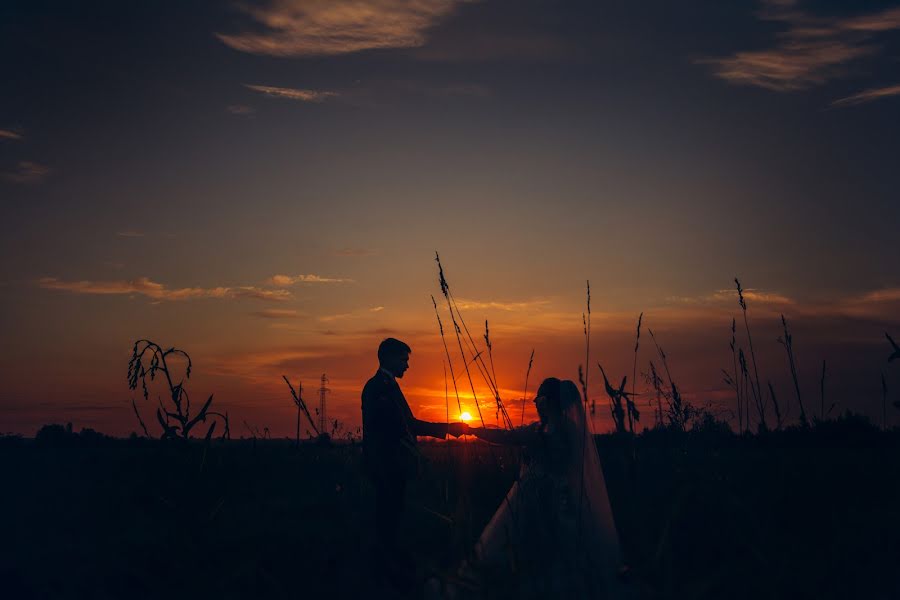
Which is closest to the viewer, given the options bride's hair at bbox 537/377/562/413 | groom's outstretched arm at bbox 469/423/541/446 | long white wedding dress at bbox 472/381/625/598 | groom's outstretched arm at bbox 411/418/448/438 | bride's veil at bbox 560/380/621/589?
long white wedding dress at bbox 472/381/625/598

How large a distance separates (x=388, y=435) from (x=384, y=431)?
0.06 metres

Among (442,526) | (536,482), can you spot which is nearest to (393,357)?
(442,526)

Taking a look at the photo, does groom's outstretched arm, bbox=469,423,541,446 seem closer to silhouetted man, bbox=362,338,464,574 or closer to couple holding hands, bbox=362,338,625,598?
couple holding hands, bbox=362,338,625,598

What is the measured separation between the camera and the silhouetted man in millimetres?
7129

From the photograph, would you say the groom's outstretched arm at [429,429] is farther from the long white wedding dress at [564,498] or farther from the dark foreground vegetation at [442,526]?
the long white wedding dress at [564,498]

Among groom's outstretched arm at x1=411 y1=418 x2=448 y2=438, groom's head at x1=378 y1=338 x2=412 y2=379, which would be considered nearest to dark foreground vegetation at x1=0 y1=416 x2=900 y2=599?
groom's outstretched arm at x1=411 y1=418 x2=448 y2=438

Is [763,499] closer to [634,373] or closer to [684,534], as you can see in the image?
[684,534]

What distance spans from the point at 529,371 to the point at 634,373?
1.17 m

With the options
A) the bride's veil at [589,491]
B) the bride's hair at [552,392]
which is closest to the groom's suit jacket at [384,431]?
the bride's hair at [552,392]

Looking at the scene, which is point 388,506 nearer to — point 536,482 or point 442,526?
point 442,526

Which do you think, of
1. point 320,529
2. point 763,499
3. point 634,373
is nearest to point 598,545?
point 634,373

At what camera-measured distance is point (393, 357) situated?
300 inches

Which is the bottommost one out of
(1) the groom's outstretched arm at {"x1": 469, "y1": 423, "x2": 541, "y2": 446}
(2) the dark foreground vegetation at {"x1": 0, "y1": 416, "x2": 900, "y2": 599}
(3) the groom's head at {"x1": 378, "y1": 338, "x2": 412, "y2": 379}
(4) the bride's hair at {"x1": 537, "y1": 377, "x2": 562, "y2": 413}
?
(2) the dark foreground vegetation at {"x1": 0, "y1": 416, "x2": 900, "y2": 599}

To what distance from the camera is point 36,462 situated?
22.5m
